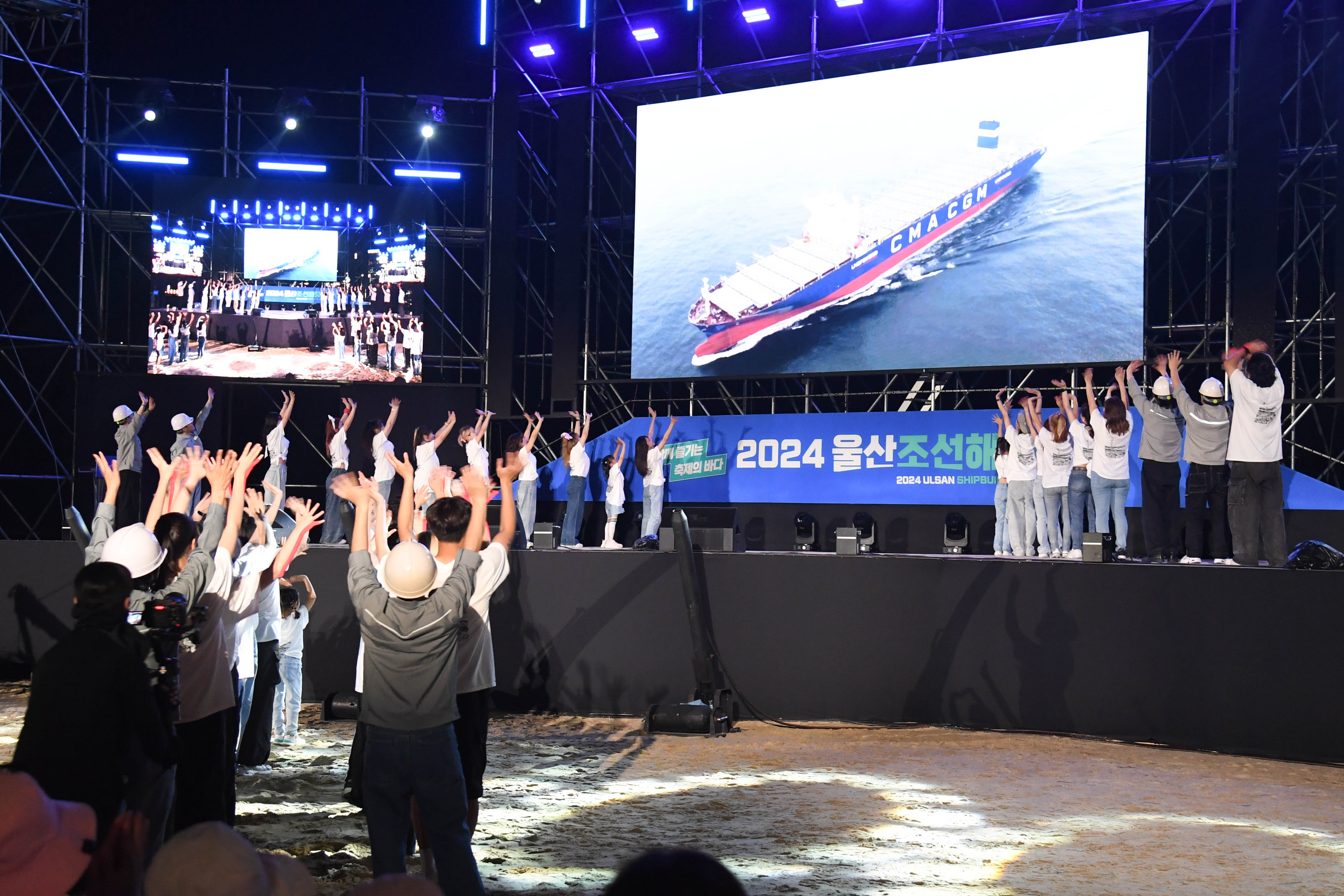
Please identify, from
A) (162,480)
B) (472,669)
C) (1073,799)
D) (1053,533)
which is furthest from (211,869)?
(1053,533)

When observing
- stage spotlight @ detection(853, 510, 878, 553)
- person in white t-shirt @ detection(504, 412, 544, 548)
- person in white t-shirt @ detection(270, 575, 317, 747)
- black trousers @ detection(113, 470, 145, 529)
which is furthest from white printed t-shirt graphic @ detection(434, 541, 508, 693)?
black trousers @ detection(113, 470, 145, 529)

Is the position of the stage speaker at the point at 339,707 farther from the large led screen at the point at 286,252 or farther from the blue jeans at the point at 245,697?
the large led screen at the point at 286,252

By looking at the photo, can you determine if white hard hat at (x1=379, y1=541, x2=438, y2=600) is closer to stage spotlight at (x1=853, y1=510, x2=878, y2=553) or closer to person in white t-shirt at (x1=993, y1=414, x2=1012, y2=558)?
person in white t-shirt at (x1=993, y1=414, x2=1012, y2=558)

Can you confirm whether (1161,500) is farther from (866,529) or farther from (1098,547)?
(866,529)

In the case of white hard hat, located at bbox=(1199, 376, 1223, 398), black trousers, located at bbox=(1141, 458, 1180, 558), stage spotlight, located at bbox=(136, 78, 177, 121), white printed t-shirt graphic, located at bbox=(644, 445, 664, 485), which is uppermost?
stage spotlight, located at bbox=(136, 78, 177, 121)

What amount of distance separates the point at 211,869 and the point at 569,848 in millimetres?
4524

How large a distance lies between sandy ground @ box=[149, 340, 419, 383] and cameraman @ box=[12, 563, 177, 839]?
14.1m

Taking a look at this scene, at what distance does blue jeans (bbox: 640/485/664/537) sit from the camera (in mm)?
14422

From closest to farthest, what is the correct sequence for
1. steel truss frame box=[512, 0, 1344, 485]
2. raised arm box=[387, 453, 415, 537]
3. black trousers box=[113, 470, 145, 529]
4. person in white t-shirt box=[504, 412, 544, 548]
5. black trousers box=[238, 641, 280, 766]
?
raised arm box=[387, 453, 415, 537] < black trousers box=[238, 641, 280, 766] < steel truss frame box=[512, 0, 1344, 485] < person in white t-shirt box=[504, 412, 544, 548] < black trousers box=[113, 470, 145, 529]

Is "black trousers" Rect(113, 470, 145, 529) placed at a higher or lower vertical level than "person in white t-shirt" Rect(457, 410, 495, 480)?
lower

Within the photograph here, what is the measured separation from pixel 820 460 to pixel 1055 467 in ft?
12.0

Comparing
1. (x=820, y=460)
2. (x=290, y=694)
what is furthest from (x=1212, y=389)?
(x=290, y=694)

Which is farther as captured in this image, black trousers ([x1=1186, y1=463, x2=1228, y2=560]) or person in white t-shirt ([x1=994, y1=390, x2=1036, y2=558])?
person in white t-shirt ([x1=994, y1=390, x2=1036, y2=558])

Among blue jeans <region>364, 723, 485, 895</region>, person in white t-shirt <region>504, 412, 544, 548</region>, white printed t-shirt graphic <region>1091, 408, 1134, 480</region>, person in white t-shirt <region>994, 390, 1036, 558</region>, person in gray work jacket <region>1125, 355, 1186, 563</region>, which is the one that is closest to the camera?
blue jeans <region>364, 723, 485, 895</region>
